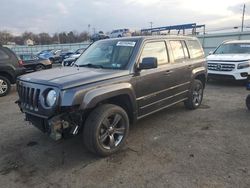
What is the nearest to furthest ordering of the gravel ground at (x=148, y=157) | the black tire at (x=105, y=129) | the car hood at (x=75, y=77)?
the gravel ground at (x=148, y=157), the car hood at (x=75, y=77), the black tire at (x=105, y=129)

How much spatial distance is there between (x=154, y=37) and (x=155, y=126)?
1.82 m

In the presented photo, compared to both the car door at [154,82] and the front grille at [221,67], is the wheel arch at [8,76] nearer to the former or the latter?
the car door at [154,82]

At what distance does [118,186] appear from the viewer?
125 inches

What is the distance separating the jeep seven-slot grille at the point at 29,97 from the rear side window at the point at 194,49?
3.83 meters

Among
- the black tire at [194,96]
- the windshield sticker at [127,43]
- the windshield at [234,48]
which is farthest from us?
the windshield at [234,48]

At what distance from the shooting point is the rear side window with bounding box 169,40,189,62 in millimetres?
5402

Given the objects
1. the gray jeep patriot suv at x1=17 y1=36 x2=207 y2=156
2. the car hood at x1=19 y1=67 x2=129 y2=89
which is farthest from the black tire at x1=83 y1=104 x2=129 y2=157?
the car hood at x1=19 y1=67 x2=129 y2=89

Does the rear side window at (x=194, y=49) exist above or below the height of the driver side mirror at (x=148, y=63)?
above

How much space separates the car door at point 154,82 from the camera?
453 cm

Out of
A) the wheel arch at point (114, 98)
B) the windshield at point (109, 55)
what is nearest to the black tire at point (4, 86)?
the windshield at point (109, 55)

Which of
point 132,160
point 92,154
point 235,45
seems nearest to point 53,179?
point 92,154

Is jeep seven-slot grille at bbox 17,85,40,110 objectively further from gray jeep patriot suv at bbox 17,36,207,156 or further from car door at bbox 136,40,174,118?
car door at bbox 136,40,174,118

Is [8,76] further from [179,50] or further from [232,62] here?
[232,62]

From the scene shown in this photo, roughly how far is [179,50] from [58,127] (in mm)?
3356
